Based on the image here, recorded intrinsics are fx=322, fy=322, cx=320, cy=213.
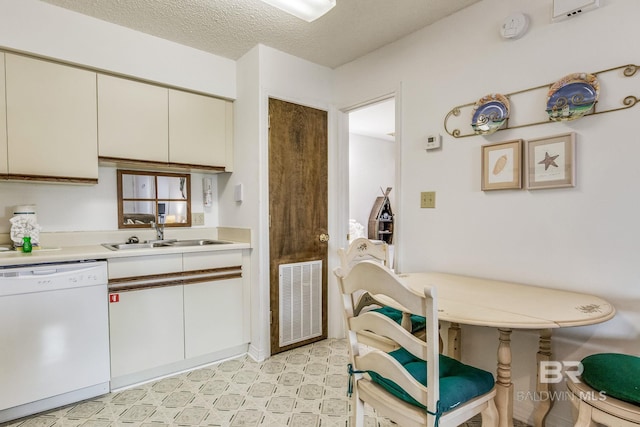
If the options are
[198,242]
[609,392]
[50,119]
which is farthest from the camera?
[198,242]

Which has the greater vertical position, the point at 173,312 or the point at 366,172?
the point at 366,172

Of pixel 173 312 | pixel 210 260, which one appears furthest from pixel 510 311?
pixel 173 312

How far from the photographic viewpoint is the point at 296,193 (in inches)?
110

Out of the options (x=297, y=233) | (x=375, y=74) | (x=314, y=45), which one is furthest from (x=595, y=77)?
(x=297, y=233)

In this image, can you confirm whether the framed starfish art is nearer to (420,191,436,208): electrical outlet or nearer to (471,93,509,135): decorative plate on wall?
(471,93,509,135): decorative plate on wall

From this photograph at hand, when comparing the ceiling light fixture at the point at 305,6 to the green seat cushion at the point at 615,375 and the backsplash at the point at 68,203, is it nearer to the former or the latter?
the backsplash at the point at 68,203

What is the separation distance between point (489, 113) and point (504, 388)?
1471 mm

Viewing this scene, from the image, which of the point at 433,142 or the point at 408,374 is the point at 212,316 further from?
the point at 433,142

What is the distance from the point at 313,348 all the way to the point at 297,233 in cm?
101

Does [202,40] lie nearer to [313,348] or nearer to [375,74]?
[375,74]

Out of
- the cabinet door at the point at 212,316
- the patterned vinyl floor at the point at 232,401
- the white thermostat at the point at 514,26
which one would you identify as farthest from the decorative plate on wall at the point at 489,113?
the cabinet door at the point at 212,316

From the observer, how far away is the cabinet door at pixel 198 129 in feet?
8.52

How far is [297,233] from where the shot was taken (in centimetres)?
281

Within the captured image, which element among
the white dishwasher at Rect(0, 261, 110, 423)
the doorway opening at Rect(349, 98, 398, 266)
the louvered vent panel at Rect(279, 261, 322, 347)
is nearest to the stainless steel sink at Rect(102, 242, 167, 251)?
the white dishwasher at Rect(0, 261, 110, 423)
